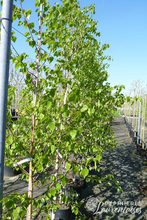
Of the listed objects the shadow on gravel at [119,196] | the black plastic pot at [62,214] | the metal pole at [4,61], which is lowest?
the shadow on gravel at [119,196]

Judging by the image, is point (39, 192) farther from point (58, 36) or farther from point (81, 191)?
point (58, 36)

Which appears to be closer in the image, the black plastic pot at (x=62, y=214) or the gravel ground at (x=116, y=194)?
the black plastic pot at (x=62, y=214)

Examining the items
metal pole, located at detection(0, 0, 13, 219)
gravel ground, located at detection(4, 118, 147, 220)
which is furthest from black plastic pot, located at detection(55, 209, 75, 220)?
metal pole, located at detection(0, 0, 13, 219)

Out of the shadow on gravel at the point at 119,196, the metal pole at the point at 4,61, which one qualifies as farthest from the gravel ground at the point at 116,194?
the metal pole at the point at 4,61

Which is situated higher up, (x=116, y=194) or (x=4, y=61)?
(x=4, y=61)

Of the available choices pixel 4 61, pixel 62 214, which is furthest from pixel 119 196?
pixel 4 61

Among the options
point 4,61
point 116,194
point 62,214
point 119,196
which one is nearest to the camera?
point 4,61

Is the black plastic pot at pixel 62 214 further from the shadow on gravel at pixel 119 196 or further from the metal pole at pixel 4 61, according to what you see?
the metal pole at pixel 4 61

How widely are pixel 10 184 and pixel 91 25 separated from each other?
5734 millimetres

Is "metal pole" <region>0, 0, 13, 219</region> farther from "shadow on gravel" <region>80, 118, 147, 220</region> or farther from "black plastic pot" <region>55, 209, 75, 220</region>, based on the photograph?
"black plastic pot" <region>55, 209, 75, 220</region>

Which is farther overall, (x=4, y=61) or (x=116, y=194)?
(x=116, y=194)

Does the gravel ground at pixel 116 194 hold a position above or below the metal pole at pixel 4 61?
below

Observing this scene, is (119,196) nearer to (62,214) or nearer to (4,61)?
(62,214)

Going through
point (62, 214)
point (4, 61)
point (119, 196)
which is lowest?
point (119, 196)
